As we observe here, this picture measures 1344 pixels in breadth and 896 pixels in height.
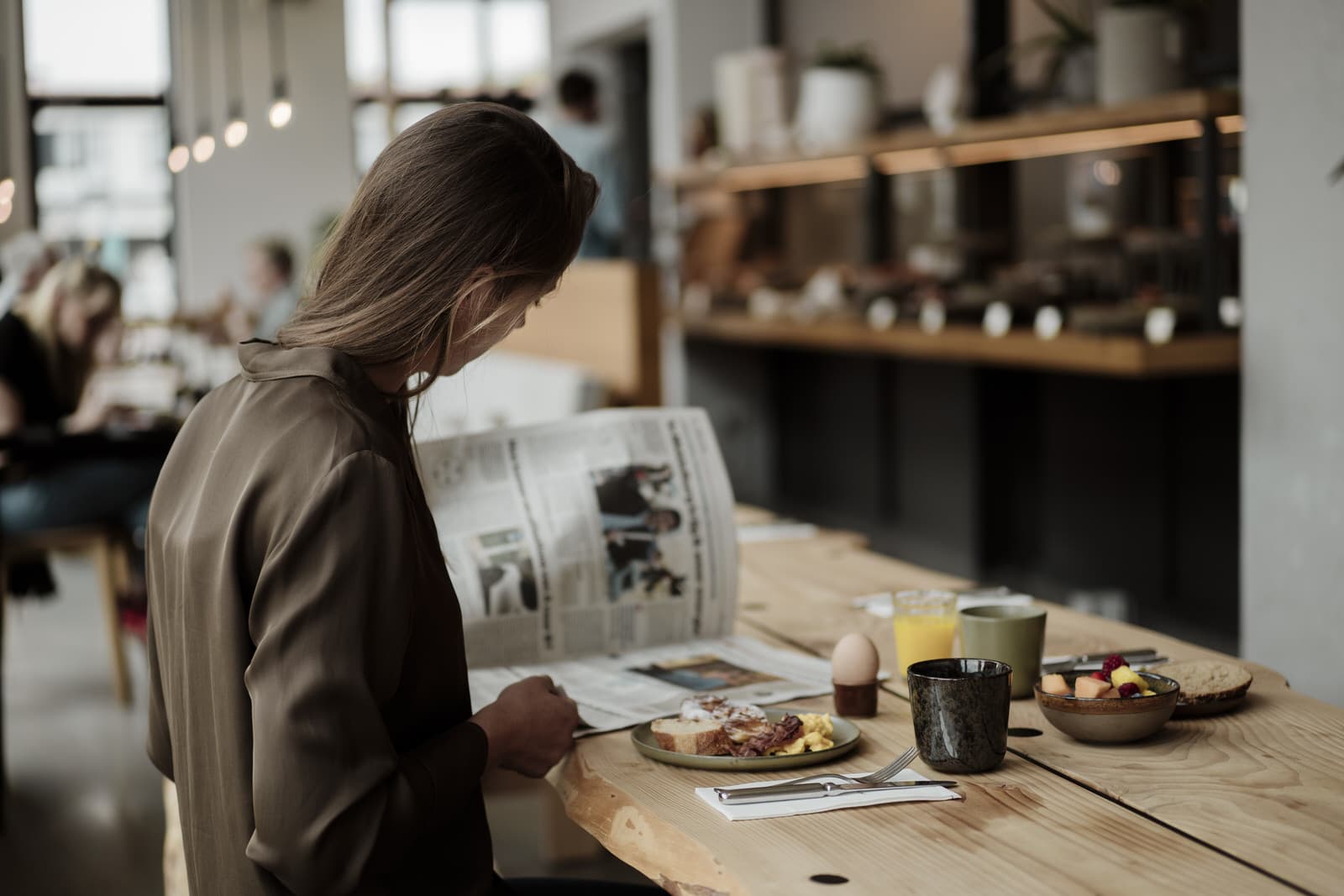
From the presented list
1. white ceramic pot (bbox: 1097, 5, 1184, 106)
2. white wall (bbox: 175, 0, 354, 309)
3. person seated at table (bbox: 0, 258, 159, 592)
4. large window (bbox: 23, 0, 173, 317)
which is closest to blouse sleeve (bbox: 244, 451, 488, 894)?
white ceramic pot (bbox: 1097, 5, 1184, 106)

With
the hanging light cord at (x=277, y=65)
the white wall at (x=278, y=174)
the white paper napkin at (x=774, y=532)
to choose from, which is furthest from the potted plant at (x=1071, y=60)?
the white wall at (x=278, y=174)

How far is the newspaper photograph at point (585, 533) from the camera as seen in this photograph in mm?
1486

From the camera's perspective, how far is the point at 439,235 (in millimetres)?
1030

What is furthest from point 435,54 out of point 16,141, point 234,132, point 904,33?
point 234,132

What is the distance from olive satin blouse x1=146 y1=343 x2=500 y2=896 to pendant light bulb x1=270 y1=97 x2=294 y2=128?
8.62 ft

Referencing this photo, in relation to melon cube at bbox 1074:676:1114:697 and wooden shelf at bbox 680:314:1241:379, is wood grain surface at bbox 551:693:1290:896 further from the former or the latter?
wooden shelf at bbox 680:314:1241:379

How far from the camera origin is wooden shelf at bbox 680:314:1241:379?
3014mm

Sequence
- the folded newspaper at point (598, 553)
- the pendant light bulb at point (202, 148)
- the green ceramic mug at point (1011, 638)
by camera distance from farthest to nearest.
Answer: the pendant light bulb at point (202, 148), the folded newspaper at point (598, 553), the green ceramic mug at point (1011, 638)

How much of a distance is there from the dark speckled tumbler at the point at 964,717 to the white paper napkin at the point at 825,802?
4 cm

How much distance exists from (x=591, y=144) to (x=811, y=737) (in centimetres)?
450

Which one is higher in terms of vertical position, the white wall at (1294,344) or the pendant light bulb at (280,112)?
the pendant light bulb at (280,112)

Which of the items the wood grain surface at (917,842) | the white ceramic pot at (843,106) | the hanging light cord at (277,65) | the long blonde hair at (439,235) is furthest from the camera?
the white ceramic pot at (843,106)

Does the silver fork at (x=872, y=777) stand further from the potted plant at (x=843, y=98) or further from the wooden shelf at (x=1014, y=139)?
the potted plant at (x=843, y=98)

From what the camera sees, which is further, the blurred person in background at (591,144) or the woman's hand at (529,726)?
the blurred person in background at (591,144)
